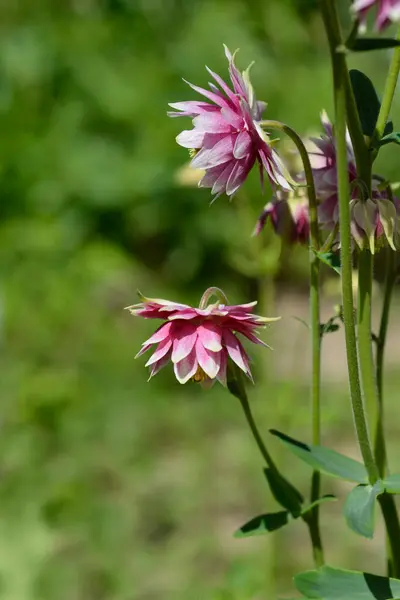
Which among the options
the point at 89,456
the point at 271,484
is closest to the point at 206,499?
the point at 89,456

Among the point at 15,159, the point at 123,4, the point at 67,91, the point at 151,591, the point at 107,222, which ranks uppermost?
the point at 123,4

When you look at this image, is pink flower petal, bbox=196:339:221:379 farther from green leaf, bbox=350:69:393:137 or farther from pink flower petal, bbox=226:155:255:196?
green leaf, bbox=350:69:393:137

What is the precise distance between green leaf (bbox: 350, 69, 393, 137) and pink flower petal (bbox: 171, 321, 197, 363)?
238 millimetres

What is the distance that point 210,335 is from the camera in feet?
2.59

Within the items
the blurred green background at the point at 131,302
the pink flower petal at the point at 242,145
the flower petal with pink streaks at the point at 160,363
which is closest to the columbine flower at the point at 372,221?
the pink flower petal at the point at 242,145

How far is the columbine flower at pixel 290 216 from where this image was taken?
2.98ft

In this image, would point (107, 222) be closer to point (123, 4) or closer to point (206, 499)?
point (123, 4)

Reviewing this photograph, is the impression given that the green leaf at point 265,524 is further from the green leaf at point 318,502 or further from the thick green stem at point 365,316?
the thick green stem at point 365,316

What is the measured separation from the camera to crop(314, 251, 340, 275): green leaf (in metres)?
0.78

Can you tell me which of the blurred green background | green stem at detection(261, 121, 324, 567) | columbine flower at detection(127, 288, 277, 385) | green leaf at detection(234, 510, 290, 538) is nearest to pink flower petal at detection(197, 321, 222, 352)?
columbine flower at detection(127, 288, 277, 385)

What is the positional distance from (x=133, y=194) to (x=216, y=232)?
0.44 m

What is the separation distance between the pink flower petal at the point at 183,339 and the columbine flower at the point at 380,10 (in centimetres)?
31

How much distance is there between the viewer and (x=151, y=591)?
6.88 feet

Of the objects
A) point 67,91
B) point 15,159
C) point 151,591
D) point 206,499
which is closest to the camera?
point 151,591
